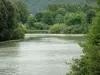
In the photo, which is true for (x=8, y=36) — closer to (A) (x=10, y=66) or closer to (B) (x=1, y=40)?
(B) (x=1, y=40)

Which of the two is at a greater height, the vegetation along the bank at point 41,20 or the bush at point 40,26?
the vegetation along the bank at point 41,20

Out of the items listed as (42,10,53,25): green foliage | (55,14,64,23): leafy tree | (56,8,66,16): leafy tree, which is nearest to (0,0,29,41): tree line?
(55,14,64,23): leafy tree

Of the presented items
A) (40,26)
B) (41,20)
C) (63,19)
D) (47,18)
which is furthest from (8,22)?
(41,20)

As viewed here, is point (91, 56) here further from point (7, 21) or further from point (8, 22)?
point (8, 22)

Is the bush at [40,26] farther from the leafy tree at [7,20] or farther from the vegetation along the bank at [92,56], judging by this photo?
the vegetation along the bank at [92,56]

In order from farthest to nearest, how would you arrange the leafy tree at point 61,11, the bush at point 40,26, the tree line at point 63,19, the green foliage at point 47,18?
the leafy tree at point 61,11, the green foliage at point 47,18, the bush at point 40,26, the tree line at point 63,19

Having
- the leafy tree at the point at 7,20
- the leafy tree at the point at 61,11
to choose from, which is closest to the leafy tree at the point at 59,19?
the leafy tree at the point at 61,11

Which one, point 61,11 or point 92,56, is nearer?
point 92,56

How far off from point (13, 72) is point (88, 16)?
291 ft

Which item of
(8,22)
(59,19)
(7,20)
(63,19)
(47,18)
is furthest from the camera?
(47,18)

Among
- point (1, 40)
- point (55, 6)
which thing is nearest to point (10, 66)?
point (1, 40)

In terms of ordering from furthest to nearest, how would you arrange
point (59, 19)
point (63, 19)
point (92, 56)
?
point (59, 19), point (63, 19), point (92, 56)

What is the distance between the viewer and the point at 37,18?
175375mm

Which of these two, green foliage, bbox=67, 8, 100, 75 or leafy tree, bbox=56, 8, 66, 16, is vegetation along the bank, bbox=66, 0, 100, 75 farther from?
leafy tree, bbox=56, 8, 66, 16
